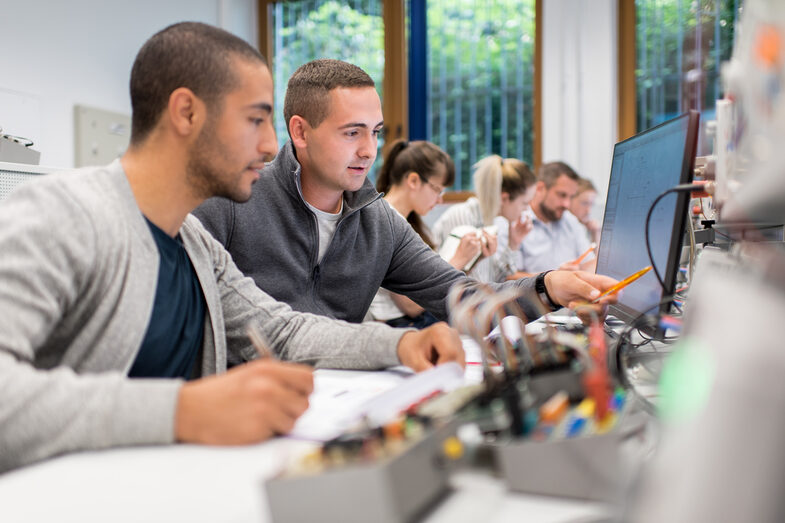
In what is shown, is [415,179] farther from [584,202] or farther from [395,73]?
[395,73]

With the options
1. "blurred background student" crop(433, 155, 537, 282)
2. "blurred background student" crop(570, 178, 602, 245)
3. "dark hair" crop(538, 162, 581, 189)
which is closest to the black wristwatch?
"blurred background student" crop(433, 155, 537, 282)

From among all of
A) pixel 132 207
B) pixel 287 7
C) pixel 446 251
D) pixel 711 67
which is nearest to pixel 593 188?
pixel 711 67

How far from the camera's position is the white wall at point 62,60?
3607mm

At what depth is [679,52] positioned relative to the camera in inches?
170

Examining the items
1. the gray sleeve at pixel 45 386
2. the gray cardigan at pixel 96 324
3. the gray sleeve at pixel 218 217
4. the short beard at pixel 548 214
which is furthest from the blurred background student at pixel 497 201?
the gray sleeve at pixel 45 386

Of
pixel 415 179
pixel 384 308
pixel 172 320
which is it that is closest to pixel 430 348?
pixel 172 320

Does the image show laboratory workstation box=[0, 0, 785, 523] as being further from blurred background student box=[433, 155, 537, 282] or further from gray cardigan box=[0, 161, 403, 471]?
blurred background student box=[433, 155, 537, 282]

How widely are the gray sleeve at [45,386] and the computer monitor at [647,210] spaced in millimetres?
729

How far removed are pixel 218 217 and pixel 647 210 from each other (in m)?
0.91

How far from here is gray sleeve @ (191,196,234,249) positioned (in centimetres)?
144

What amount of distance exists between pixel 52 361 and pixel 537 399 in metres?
0.62

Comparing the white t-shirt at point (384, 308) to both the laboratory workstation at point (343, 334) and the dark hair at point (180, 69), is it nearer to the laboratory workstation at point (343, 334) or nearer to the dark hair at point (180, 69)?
the laboratory workstation at point (343, 334)

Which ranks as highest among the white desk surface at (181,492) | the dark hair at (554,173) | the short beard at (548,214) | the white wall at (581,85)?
the white wall at (581,85)

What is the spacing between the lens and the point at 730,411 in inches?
12.4
